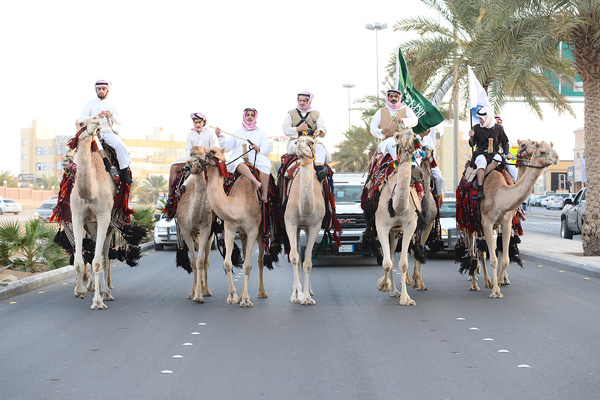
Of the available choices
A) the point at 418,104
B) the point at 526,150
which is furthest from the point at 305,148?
the point at 418,104

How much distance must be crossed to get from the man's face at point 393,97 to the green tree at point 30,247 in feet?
26.6

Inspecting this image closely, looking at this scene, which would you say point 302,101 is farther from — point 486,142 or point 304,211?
point 486,142

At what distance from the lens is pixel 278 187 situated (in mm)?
13555

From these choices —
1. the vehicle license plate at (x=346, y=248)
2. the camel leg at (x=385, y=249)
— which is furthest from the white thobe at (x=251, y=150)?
the vehicle license plate at (x=346, y=248)

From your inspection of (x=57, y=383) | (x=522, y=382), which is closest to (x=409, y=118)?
(x=522, y=382)

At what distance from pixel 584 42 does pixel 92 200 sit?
13.8 m

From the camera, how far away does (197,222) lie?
13.0m

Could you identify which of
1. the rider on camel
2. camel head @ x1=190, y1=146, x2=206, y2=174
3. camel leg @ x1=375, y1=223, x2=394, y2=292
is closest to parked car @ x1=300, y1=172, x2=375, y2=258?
the rider on camel

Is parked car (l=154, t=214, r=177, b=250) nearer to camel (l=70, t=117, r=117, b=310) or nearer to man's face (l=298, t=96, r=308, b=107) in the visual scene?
camel (l=70, t=117, r=117, b=310)

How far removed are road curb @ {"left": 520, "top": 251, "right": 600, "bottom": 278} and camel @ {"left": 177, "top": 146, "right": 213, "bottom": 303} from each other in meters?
8.28

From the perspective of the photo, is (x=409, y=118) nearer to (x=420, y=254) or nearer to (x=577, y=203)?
(x=420, y=254)

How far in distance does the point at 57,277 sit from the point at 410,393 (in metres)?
11.4

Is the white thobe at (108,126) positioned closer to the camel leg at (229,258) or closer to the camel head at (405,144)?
the camel leg at (229,258)

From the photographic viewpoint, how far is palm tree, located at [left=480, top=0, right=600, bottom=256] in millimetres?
19656
